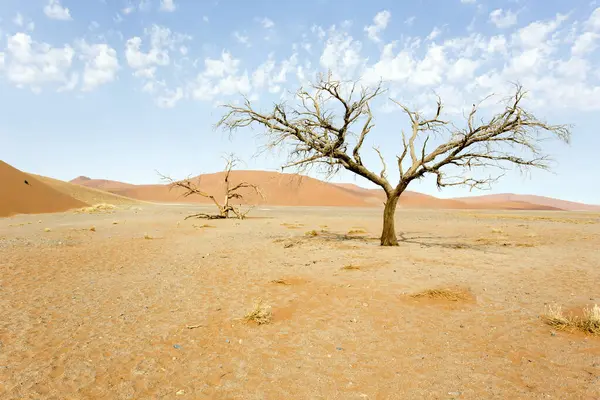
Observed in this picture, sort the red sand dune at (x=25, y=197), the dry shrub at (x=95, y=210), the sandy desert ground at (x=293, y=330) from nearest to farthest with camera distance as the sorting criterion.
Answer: the sandy desert ground at (x=293, y=330)
the red sand dune at (x=25, y=197)
the dry shrub at (x=95, y=210)

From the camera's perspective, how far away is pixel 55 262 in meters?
10.7

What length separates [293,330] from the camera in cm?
568

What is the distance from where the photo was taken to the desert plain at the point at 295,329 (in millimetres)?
4051

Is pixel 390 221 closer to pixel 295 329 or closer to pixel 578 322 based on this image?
pixel 578 322

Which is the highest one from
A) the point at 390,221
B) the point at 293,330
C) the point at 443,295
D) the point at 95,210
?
the point at 390,221

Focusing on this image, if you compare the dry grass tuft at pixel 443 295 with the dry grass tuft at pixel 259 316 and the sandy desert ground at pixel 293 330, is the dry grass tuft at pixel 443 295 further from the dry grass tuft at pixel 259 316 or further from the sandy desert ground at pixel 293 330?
the dry grass tuft at pixel 259 316

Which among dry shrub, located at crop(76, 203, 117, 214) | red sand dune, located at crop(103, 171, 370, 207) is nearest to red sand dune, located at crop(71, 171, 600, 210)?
red sand dune, located at crop(103, 171, 370, 207)

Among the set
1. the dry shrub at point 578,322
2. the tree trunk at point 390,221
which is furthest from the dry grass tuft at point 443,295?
the tree trunk at point 390,221

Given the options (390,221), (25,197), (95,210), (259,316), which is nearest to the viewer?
(259,316)

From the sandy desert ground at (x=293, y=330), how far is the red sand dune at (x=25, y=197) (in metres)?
31.8

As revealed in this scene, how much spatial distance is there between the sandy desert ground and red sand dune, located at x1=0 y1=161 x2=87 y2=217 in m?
31.8

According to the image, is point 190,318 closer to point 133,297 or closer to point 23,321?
point 133,297

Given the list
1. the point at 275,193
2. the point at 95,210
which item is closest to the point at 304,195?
the point at 275,193

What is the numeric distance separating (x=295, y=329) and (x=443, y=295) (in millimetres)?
3502
